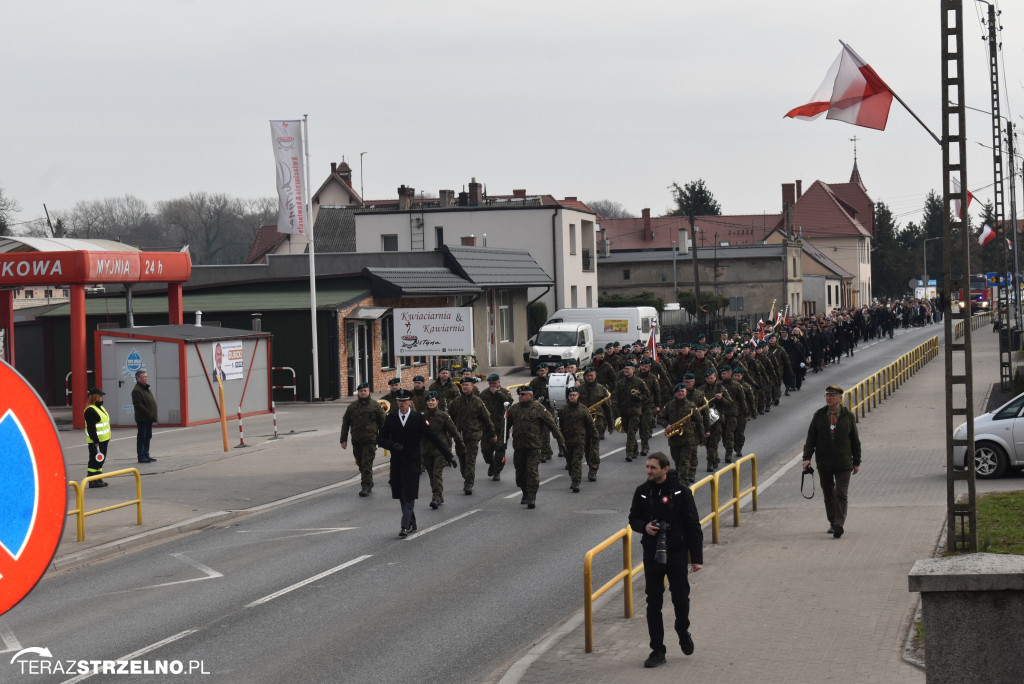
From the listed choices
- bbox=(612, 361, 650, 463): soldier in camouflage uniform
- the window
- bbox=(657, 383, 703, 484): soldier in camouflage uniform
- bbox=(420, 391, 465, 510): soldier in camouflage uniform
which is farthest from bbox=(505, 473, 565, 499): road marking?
the window

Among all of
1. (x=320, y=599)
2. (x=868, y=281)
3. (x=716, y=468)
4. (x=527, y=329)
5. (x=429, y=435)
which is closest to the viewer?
(x=320, y=599)

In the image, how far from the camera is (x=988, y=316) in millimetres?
89938

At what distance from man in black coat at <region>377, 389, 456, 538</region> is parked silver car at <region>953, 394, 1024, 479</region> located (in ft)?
28.7

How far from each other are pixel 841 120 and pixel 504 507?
719 cm

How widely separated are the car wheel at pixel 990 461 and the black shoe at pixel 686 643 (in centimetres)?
1130

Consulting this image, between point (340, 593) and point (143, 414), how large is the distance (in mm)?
11126

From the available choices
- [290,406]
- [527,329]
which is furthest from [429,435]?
[527,329]

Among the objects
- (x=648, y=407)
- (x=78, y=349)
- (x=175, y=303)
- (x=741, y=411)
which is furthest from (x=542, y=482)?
(x=175, y=303)

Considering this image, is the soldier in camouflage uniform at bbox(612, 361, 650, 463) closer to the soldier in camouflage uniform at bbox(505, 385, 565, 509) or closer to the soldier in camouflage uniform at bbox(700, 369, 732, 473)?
the soldier in camouflage uniform at bbox(700, 369, 732, 473)

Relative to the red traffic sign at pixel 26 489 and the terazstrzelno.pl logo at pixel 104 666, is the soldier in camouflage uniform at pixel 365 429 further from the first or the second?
the red traffic sign at pixel 26 489

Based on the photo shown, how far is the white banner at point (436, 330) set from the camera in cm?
3042

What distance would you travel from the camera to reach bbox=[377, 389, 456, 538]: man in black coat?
47.3 feet

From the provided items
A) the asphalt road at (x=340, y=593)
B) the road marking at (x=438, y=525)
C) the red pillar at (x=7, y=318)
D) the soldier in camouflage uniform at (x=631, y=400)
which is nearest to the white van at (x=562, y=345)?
the red pillar at (x=7, y=318)

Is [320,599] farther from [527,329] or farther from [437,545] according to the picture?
[527,329]
